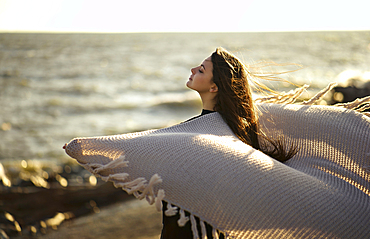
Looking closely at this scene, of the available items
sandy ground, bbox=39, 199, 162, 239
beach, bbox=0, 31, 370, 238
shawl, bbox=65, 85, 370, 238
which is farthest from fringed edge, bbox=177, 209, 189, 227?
sandy ground, bbox=39, 199, 162, 239

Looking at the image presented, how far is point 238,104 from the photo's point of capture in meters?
2.20

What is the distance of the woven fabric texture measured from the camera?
144 cm

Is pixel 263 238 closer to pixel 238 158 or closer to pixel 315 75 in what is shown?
pixel 238 158

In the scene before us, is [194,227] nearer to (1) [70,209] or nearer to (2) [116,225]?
(2) [116,225]

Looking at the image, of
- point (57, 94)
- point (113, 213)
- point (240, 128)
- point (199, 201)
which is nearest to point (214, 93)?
point (240, 128)

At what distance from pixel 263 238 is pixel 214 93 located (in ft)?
3.96

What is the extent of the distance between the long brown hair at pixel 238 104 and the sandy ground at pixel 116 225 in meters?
2.31

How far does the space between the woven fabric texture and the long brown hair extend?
188 millimetres

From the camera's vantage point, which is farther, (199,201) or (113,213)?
(113,213)

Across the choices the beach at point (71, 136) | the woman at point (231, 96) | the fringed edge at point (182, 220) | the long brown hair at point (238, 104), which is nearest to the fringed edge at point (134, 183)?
the fringed edge at point (182, 220)

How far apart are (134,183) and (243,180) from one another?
1.80ft

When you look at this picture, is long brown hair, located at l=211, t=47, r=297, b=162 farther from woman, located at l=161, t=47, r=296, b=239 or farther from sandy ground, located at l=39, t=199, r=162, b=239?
sandy ground, located at l=39, t=199, r=162, b=239

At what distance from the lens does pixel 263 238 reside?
147 centimetres

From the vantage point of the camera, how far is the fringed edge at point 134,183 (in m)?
1.48
